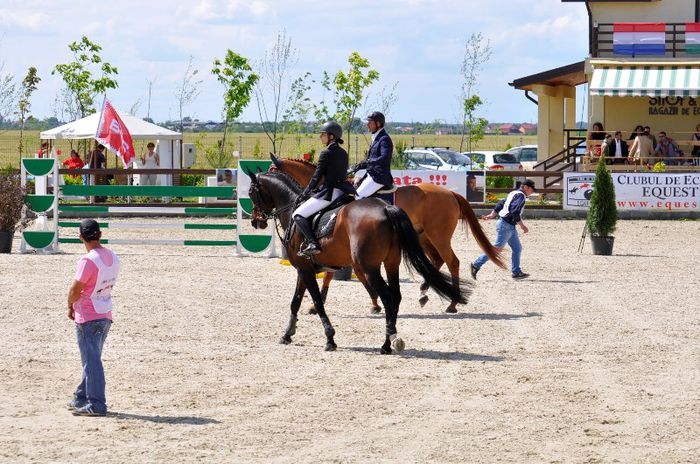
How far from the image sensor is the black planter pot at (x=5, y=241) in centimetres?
2017

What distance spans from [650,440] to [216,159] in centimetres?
3092

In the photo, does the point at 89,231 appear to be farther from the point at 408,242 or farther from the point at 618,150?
the point at 618,150

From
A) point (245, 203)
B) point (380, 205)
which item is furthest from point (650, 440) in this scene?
point (245, 203)

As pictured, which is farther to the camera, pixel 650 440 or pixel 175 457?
pixel 650 440

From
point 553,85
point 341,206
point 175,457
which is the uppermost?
point 553,85

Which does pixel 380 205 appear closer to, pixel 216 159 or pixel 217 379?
pixel 217 379

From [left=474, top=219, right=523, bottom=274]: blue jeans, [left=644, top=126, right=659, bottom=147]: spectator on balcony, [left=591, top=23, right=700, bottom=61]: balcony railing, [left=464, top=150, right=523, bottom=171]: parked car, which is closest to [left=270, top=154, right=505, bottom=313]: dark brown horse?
[left=474, top=219, right=523, bottom=274]: blue jeans

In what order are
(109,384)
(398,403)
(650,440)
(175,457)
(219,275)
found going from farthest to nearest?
(219,275) → (109,384) → (398,403) → (650,440) → (175,457)

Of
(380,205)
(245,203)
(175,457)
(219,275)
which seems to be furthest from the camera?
(245,203)

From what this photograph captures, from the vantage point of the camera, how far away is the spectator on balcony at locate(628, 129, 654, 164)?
30.5 meters

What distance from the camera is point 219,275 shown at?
17.4 metres

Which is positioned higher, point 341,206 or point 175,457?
point 341,206

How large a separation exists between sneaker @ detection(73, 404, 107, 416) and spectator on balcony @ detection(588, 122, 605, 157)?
2501 cm

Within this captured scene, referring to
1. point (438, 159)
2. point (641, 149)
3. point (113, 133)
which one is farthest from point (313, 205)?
point (438, 159)
